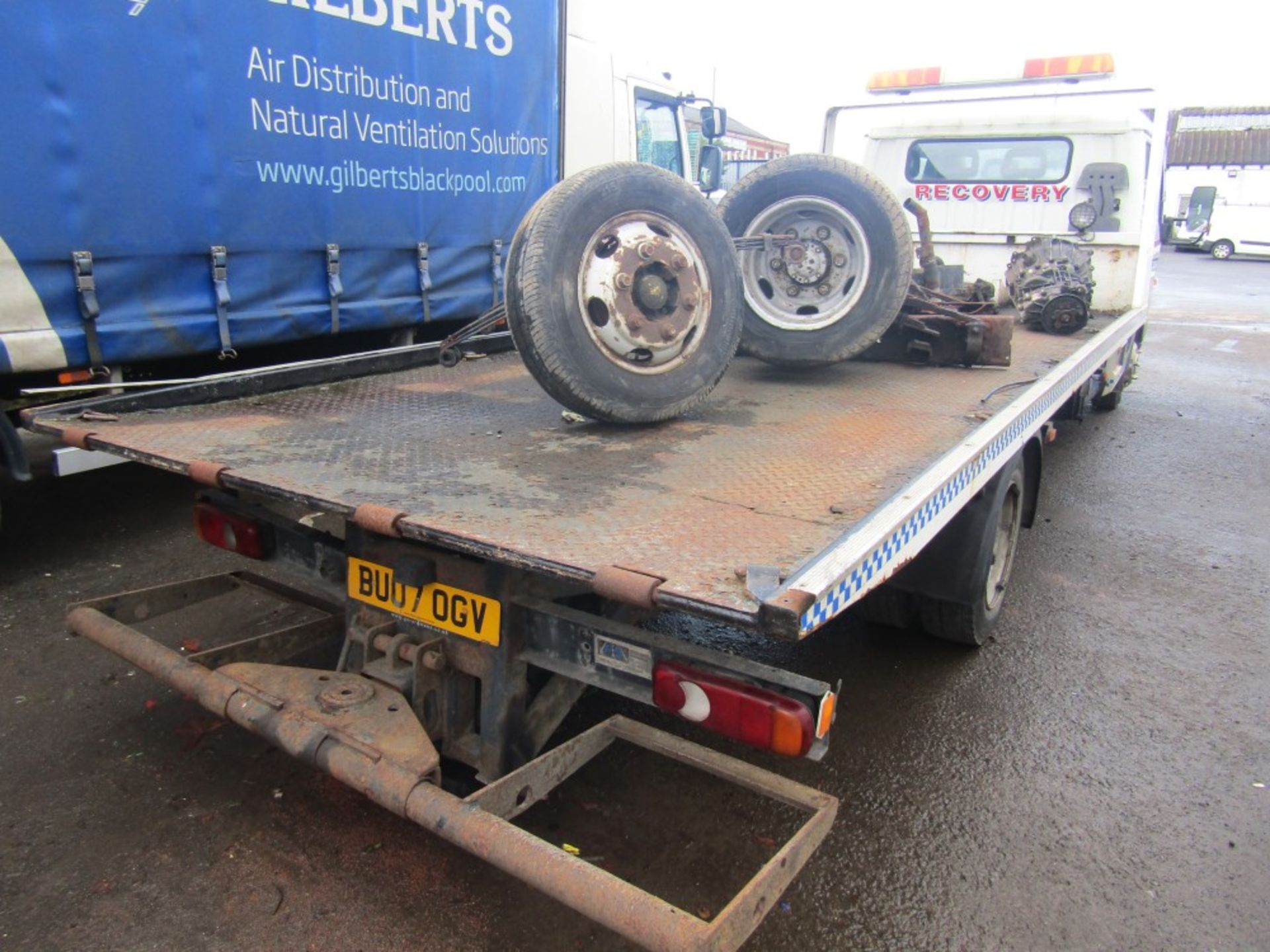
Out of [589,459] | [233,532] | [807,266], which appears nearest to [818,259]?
[807,266]

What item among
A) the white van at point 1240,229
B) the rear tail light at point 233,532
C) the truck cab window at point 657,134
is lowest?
the rear tail light at point 233,532

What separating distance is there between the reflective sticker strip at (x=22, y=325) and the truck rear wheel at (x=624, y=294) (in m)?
2.40

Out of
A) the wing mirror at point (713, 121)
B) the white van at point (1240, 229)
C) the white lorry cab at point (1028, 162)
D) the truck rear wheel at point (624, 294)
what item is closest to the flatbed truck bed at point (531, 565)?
the truck rear wheel at point (624, 294)

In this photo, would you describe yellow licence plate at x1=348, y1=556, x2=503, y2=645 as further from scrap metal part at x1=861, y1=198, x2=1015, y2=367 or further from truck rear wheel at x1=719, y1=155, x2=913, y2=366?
scrap metal part at x1=861, y1=198, x2=1015, y2=367

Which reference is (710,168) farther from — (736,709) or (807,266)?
(736,709)

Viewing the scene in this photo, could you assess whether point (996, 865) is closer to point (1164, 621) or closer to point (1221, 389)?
point (1164, 621)

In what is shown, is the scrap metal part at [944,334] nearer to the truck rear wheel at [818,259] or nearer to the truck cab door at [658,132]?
the truck rear wheel at [818,259]

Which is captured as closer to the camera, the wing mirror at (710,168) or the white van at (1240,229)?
the wing mirror at (710,168)

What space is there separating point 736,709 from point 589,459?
1088 millimetres

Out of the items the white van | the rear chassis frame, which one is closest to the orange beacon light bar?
the rear chassis frame

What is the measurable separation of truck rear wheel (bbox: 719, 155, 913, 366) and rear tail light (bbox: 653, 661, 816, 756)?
2386mm

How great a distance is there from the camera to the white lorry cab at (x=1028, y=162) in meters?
6.73

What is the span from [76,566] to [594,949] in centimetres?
359

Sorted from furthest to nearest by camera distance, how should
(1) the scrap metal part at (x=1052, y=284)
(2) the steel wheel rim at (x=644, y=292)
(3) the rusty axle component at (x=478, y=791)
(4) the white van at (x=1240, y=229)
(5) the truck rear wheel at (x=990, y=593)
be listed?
(4) the white van at (x=1240, y=229)
(1) the scrap metal part at (x=1052, y=284)
(5) the truck rear wheel at (x=990, y=593)
(2) the steel wheel rim at (x=644, y=292)
(3) the rusty axle component at (x=478, y=791)
